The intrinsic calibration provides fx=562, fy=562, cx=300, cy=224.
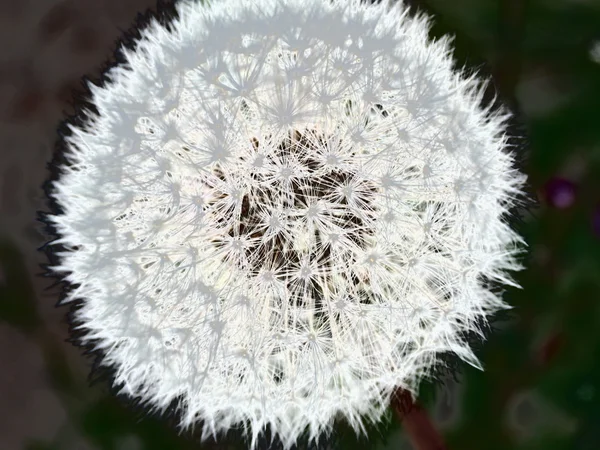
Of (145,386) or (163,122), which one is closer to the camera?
(163,122)

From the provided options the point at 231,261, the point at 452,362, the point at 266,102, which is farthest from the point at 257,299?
the point at 452,362

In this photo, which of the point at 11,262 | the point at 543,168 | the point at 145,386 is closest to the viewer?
the point at 145,386

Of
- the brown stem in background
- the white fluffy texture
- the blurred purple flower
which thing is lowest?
the brown stem in background

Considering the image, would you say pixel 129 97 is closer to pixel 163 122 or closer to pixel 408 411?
pixel 163 122

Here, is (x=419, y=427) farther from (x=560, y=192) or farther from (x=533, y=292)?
(x=560, y=192)

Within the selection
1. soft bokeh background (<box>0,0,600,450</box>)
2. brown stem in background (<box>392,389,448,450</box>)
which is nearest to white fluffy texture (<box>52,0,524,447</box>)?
brown stem in background (<box>392,389,448,450</box>)

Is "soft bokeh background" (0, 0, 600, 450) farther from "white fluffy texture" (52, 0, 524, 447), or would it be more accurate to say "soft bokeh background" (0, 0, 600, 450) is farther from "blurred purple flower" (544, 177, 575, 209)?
"white fluffy texture" (52, 0, 524, 447)

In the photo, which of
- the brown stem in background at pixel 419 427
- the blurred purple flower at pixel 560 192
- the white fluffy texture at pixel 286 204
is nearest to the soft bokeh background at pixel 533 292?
the blurred purple flower at pixel 560 192

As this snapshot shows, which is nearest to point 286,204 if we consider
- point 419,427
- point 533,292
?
point 419,427

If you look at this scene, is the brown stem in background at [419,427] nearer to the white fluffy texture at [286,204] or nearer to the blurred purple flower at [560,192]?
the white fluffy texture at [286,204]
